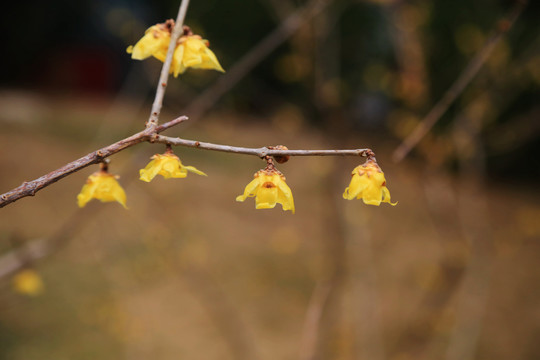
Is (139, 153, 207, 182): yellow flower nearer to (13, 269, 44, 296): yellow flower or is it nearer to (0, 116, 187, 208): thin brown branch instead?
(0, 116, 187, 208): thin brown branch

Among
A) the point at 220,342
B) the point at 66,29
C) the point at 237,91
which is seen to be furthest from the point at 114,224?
the point at 66,29

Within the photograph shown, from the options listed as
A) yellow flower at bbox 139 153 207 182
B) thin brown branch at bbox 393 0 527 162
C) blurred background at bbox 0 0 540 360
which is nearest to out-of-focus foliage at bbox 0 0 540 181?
blurred background at bbox 0 0 540 360

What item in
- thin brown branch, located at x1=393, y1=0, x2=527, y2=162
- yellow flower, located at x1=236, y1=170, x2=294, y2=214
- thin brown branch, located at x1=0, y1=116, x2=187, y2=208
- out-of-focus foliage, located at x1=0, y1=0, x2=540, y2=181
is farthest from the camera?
out-of-focus foliage, located at x1=0, y1=0, x2=540, y2=181

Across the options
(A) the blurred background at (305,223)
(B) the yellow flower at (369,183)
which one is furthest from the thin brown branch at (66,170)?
(A) the blurred background at (305,223)

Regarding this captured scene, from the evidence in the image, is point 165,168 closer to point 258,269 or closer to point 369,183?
point 369,183

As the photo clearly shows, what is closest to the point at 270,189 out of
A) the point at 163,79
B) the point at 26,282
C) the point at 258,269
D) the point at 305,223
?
the point at 163,79

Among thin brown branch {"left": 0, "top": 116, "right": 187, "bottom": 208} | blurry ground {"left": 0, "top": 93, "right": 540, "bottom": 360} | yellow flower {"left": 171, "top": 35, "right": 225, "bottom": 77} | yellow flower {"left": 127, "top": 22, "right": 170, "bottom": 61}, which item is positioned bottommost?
thin brown branch {"left": 0, "top": 116, "right": 187, "bottom": 208}
